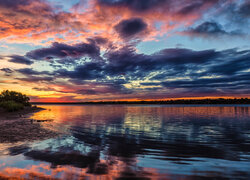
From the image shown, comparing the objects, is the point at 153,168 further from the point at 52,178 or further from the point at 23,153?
the point at 23,153

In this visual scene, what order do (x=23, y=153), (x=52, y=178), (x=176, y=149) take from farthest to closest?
(x=176, y=149) → (x=23, y=153) → (x=52, y=178)

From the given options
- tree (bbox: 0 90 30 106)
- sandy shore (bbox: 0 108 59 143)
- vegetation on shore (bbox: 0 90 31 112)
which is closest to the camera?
sandy shore (bbox: 0 108 59 143)

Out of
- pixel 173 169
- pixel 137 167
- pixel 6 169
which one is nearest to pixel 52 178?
pixel 6 169

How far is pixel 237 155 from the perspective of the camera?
10750 mm

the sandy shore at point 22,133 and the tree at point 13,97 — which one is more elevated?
the tree at point 13,97

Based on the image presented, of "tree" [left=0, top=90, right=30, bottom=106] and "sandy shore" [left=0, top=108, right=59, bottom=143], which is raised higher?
"tree" [left=0, top=90, right=30, bottom=106]

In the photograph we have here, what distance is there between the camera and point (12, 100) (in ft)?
191

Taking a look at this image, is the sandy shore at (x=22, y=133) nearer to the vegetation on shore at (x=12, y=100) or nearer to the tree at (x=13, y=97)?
the vegetation on shore at (x=12, y=100)

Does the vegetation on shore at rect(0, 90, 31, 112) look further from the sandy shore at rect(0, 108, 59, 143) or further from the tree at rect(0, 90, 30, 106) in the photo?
the sandy shore at rect(0, 108, 59, 143)

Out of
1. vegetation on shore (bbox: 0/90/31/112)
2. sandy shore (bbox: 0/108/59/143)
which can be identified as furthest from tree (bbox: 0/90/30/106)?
sandy shore (bbox: 0/108/59/143)

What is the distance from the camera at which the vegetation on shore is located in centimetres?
4788

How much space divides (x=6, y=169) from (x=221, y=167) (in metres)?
12.2

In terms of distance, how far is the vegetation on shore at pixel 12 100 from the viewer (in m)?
47.9

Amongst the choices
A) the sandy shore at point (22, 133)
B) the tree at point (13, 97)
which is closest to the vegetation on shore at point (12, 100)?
the tree at point (13, 97)
